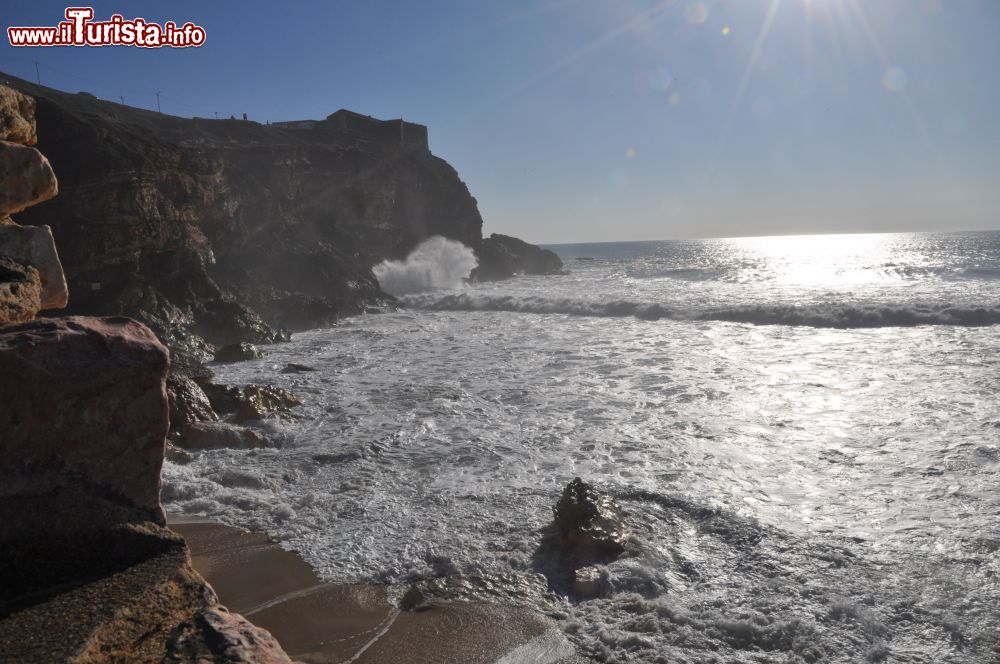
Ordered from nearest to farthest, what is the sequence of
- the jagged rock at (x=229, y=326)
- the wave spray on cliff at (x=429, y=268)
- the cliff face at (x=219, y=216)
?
the cliff face at (x=219, y=216)
the jagged rock at (x=229, y=326)
the wave spray on cliff at (x=429, y=268)

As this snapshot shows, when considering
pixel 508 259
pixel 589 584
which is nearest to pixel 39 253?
pixel 589 584

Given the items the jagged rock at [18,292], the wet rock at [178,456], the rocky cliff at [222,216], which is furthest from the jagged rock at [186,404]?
the rocky cliff at [222,216]

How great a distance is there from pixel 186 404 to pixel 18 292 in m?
4.71

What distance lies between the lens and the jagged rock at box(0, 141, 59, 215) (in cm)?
319

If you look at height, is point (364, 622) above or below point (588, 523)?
below

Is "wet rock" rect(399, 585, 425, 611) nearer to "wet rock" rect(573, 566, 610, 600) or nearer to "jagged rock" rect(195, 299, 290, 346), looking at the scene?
"wet rock" rect(573, 566, 610, 600)

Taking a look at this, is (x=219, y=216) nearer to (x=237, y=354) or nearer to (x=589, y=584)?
(x=237, y=354)

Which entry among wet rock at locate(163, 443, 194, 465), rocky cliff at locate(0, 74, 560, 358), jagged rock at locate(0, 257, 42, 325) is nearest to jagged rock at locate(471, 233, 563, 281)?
rocky cliff at locate(0, 74, 560, 358)

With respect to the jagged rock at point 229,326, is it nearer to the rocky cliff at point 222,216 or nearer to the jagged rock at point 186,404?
the rocky cliff at point 222,216

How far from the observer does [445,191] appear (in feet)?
137

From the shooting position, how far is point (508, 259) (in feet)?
143

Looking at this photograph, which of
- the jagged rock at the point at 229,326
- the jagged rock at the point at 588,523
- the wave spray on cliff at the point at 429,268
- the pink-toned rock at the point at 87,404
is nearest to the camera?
the pink-toned rock at the point at 87,404

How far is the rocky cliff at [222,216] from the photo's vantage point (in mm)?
13352

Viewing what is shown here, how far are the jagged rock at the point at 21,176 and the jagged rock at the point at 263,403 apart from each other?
4.48m
